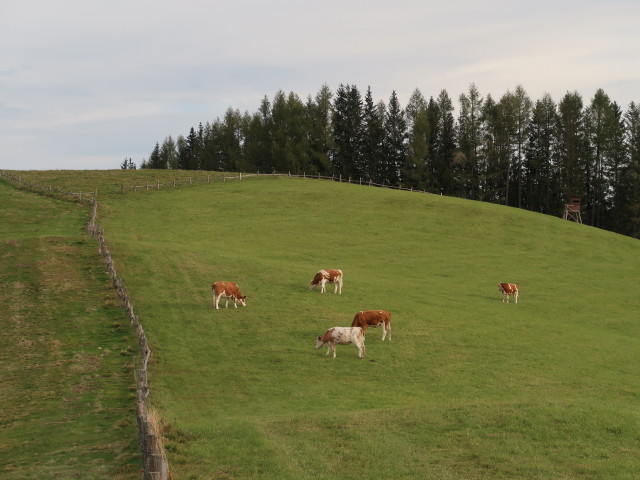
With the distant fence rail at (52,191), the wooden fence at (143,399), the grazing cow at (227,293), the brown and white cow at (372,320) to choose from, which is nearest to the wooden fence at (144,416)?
the wooden fence at (143,399)

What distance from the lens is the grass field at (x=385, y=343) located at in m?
17.5

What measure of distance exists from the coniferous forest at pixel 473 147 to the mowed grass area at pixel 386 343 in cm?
3262

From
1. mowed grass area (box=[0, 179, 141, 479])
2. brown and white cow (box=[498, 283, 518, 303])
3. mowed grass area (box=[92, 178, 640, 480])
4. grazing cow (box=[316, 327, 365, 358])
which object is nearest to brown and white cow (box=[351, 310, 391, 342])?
mowed grass area (box=[92, 178, 640, 480])

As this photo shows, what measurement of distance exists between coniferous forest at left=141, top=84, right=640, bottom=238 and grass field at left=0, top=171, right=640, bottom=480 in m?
31.9

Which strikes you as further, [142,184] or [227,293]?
[142,184]

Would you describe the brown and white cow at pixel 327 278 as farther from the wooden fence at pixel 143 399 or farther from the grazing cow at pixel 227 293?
the wooden fence at pixel 143 399

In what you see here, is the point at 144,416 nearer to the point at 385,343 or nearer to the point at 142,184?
the point at 385,343

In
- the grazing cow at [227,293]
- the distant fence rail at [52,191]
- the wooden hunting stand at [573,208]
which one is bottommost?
the grazing cow at [227,293]

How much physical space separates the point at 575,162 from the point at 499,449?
91.3 meters

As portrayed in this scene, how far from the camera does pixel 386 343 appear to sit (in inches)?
1240

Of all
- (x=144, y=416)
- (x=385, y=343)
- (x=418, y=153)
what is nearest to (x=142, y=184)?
(x=418, y=153)

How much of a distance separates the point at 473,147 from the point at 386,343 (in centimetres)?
7876

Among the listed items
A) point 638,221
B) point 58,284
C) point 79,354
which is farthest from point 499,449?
point 638,221

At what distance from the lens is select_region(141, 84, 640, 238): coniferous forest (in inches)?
3981
